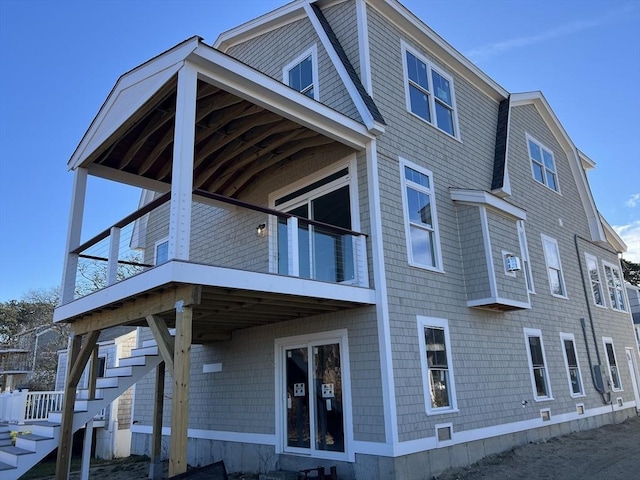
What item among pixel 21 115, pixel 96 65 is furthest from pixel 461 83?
pixel 21 115

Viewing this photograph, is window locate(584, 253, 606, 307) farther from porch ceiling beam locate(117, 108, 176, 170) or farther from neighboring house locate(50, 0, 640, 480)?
porch ceiling beam locate(117, 108, 176, 170)

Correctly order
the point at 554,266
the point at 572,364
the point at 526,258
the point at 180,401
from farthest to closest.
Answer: the point at 554,266, the point at 572,364, the point at 526,258, the point at 180,401

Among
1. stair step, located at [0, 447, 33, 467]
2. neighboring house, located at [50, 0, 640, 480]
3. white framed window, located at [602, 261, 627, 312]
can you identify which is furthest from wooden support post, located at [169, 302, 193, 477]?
white framed window, located at [602, 261, 627, 312]

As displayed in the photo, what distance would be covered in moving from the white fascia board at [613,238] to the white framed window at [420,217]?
35.1ft

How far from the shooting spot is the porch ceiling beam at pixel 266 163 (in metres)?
8.52

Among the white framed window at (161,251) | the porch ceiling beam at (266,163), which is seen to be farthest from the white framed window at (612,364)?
the white framed window at (161,251)

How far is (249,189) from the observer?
10.7m

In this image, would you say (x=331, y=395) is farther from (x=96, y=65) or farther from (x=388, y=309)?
(x=96, y=65)

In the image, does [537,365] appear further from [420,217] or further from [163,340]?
[163,340]

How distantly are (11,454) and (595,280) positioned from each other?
16454 millimetres

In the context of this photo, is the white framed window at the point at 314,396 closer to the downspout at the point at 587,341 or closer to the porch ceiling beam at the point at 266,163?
the porch ceiling beam at the point at 266,163

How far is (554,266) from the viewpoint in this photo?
1334 cm

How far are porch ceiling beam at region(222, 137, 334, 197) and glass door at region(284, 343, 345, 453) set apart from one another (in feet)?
12.0

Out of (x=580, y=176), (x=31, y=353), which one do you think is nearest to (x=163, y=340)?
(x=580, y=176)
